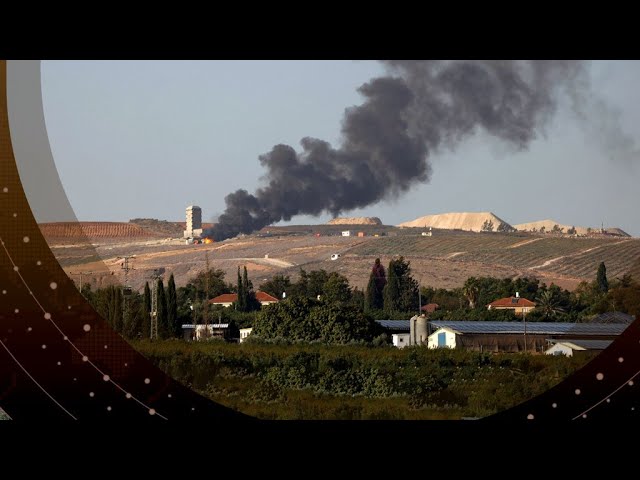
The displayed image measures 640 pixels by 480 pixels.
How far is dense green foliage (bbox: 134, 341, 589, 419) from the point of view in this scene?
16.8m

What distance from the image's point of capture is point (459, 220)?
91562 mm

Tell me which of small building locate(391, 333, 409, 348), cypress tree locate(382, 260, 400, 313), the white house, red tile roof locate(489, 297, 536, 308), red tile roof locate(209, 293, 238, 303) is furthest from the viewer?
red tile roof locate(209, 293, 238, 303)

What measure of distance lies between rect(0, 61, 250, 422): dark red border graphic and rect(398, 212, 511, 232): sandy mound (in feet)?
247

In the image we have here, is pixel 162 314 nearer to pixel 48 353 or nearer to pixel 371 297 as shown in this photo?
pixel 48 353

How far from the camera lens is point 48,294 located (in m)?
12.1

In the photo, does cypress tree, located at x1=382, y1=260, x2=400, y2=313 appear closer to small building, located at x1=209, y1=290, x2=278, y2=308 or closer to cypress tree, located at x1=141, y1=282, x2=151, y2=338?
small building, located at x1=209, y1=290, x2=278, y2=308

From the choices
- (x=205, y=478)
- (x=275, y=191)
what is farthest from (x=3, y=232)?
(x=275, y=191)

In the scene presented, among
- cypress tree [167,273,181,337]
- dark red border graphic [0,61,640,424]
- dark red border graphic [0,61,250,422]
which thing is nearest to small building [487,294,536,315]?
cypress tree [167,273,181,337]

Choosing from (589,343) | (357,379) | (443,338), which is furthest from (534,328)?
(357,379)

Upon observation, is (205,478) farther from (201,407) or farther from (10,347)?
(10,347)

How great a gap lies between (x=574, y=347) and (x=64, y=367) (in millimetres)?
13460
